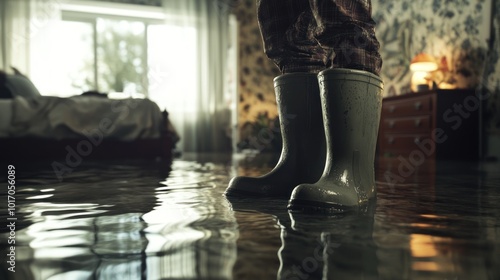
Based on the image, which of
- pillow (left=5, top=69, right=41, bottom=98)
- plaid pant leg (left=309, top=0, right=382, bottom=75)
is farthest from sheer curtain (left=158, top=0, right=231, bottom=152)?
plaid pant leg (left=309, top=0, right=382, bottom=75)

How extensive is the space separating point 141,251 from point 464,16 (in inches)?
159

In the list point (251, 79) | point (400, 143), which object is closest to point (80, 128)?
point (400, 143)

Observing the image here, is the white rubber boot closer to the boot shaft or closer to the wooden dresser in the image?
the boot shaft

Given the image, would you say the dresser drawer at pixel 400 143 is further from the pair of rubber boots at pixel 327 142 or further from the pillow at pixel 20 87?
the pillow at pixel 20 87

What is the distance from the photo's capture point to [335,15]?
0.85 meters

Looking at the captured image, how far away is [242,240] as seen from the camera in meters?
0.58

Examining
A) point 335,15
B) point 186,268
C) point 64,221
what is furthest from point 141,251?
point 335,15

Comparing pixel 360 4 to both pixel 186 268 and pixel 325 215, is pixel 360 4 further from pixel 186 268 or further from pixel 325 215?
pixel 186 268

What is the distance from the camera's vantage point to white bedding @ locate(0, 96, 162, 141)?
10.8 feet

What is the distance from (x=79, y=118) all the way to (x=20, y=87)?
1.05 metres

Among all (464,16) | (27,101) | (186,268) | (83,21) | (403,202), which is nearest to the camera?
(186,268)

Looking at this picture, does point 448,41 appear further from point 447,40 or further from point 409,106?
point 409,106

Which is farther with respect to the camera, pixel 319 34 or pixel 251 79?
pixel 251 79

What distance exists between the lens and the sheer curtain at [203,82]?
19.6 feet
